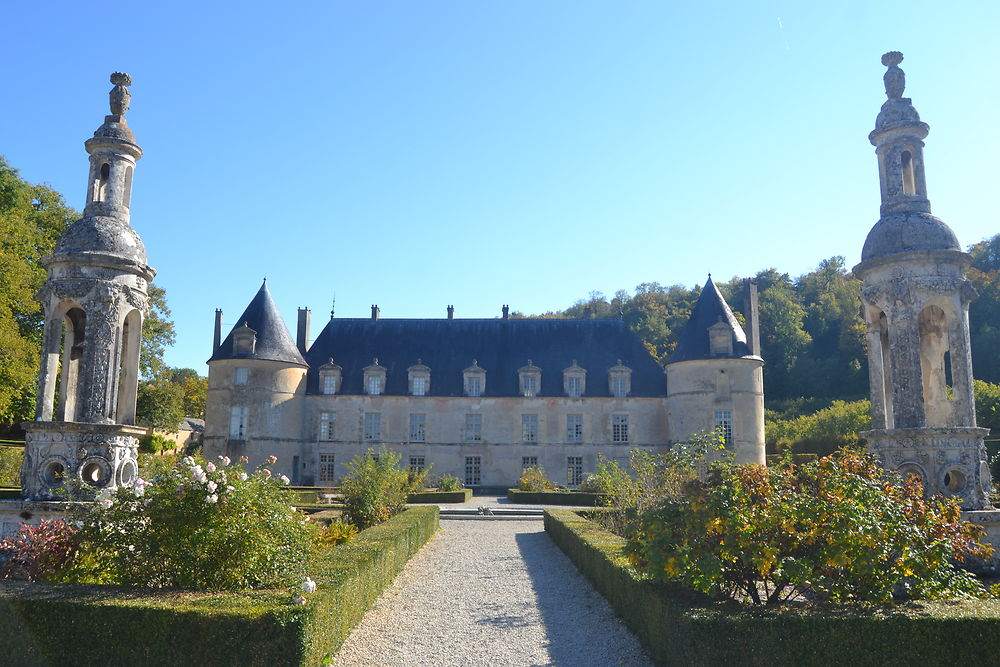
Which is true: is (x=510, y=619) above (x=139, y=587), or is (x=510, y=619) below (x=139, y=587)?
below

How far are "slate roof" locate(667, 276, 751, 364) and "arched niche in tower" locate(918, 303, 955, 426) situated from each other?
1684 cm

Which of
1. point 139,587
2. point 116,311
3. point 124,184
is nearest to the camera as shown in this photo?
point 139,587

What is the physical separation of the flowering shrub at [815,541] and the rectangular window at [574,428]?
2327cm

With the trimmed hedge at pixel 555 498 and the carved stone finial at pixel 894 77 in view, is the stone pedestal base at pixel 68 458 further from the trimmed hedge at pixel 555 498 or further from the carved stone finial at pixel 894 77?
the trimmed hedge at pixel 555 498

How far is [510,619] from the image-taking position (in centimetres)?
748

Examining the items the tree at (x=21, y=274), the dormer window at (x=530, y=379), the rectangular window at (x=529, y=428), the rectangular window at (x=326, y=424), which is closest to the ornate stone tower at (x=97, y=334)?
the tree at (x=21, y=274)

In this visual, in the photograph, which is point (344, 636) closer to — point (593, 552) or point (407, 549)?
point (593, 552)

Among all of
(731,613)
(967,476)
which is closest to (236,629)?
(731,613)

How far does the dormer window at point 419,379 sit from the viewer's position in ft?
98.8

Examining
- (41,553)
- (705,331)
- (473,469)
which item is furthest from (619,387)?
(41,553)

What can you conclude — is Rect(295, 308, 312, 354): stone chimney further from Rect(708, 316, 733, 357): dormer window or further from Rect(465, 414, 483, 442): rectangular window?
Rect(708, 316, 733, 357): dormer window

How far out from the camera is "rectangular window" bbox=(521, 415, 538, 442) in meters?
29.5

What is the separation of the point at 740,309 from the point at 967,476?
4230 centimetres

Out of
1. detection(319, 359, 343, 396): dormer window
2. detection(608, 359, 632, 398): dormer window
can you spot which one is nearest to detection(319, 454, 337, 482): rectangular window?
detection(319, 359, 343, 396): dormer window
